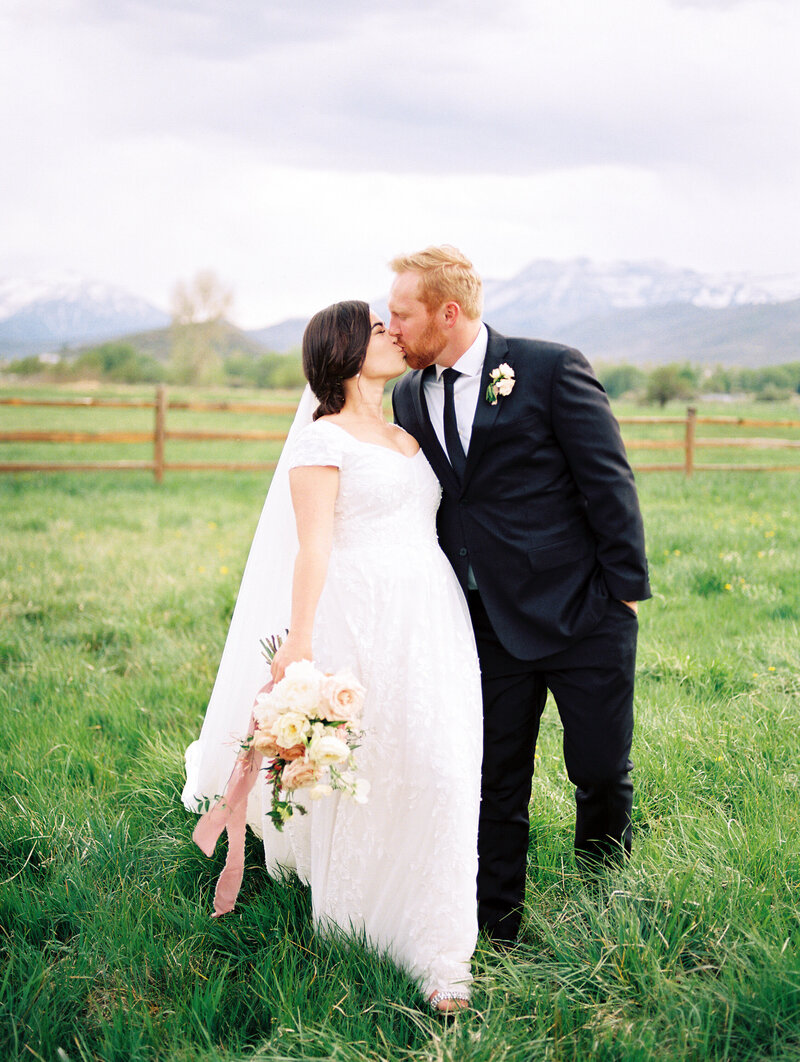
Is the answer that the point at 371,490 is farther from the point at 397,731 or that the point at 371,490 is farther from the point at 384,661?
the point at 397,731

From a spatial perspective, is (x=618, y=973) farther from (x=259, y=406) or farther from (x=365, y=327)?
(x=259, y=406)

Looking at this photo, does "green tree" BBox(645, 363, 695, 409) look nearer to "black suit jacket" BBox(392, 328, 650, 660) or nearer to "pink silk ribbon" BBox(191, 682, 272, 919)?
"black suit jacket" BBox(392, 328, 650, 660)

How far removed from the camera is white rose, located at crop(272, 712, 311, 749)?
2.26 m

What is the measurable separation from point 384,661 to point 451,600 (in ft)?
1.03

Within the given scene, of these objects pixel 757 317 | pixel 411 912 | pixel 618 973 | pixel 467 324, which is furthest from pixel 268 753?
pixel 757 317

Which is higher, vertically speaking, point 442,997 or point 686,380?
point 686,380

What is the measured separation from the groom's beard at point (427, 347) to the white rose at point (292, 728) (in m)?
1.33

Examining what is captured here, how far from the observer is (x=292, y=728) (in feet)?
7.45

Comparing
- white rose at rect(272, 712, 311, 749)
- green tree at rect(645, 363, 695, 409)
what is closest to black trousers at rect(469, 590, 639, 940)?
white rose at rect(272, 712, 311, 749)

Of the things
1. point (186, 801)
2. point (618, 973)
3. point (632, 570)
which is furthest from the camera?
point (186, 801)

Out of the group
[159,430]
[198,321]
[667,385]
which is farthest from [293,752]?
[198,321]

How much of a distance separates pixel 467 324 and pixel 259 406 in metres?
11.3

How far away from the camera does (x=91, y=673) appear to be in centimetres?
509

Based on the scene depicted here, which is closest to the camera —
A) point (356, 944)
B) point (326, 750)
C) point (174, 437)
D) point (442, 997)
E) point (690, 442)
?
point (326, 750)
